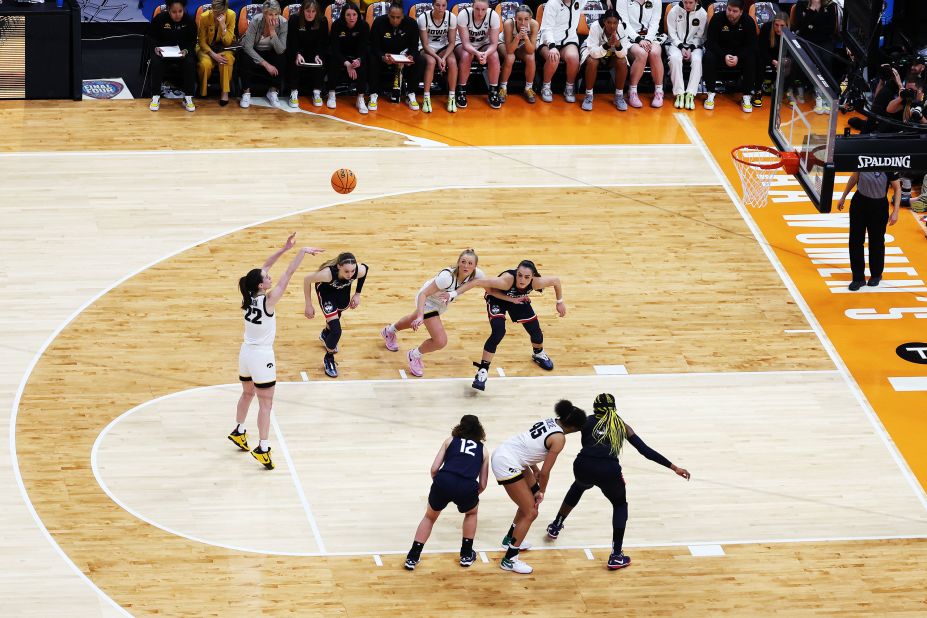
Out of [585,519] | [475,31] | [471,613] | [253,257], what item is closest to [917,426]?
[585,519]

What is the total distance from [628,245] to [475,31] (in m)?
4.98

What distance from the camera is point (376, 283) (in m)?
17.4

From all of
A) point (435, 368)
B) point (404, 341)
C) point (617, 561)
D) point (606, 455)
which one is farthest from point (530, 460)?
point (404, 341)

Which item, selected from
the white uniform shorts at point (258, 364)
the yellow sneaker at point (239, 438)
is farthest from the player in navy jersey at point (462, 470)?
the yellow sneaker at point (239, 438)

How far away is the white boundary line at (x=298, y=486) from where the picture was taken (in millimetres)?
13344

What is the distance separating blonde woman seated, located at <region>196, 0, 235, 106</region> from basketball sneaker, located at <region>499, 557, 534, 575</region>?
34.5 feet

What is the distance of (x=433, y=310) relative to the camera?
15602 mm

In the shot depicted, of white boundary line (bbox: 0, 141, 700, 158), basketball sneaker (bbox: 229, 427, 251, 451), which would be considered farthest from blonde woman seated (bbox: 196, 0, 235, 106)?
basketball sneaker (bbox: 229, 427, 251, 451)

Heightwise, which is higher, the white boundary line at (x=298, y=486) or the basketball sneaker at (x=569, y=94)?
the basketball sneaker at (x=569, y=94)

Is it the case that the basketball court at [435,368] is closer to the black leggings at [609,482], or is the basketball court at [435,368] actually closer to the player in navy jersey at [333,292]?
the player in navy jersey at [333,292]

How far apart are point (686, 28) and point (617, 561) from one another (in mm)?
11257

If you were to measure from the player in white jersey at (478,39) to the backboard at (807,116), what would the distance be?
6.18 meters

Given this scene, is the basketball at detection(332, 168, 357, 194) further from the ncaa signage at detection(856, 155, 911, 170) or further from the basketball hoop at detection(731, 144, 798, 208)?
the ncaa signage at detection(856, 155, 911, 170)

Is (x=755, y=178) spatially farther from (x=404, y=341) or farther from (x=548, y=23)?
(x=404, y=341)
